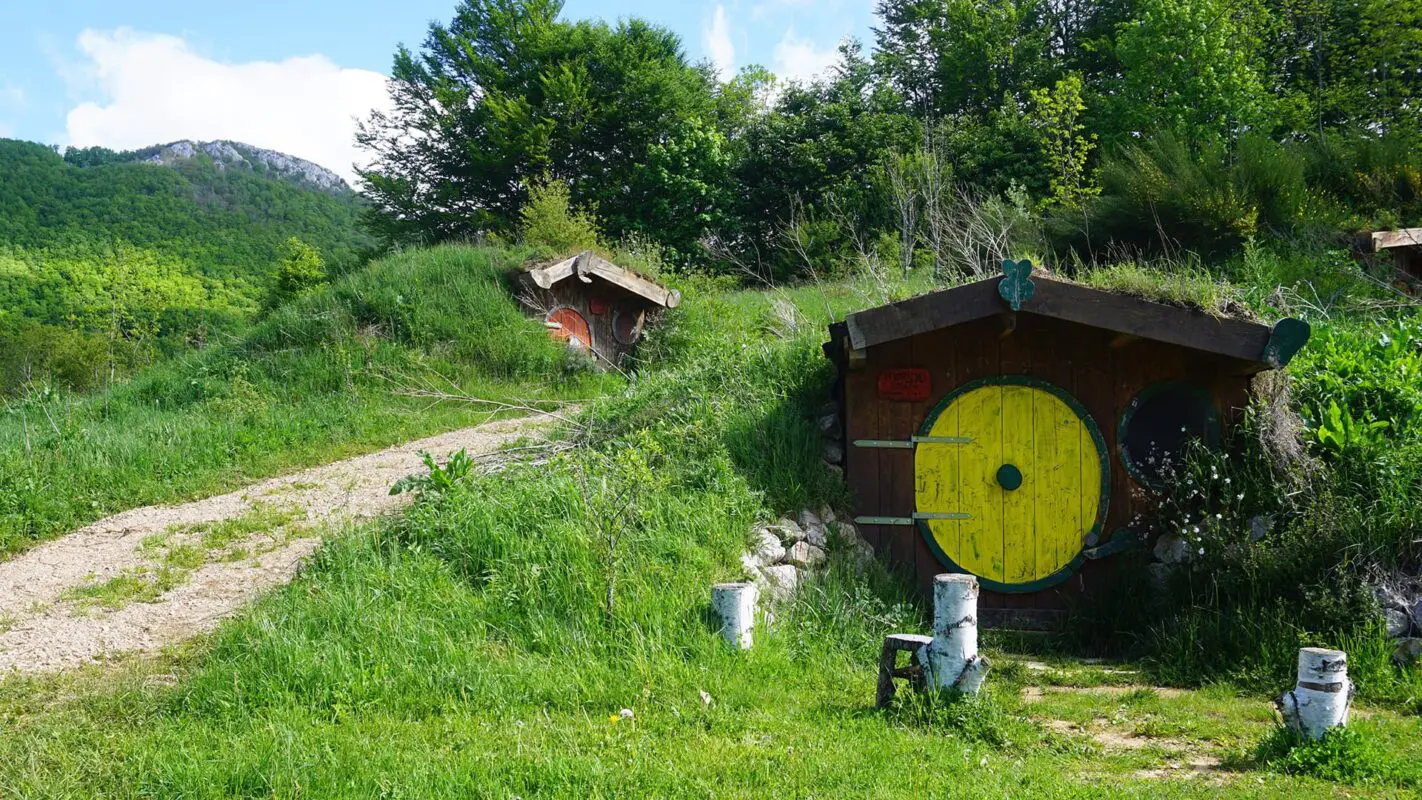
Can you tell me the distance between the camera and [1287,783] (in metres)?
4.33

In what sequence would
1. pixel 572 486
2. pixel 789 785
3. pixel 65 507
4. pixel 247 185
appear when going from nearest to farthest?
pixel 789 785 < pixel 572 486 < pixel 65 507 < pixel 247 185

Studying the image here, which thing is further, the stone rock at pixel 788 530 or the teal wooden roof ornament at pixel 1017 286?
the stone rock at pixel 788 530

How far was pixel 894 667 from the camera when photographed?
5172mm

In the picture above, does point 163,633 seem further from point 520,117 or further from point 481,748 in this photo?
point 520,117

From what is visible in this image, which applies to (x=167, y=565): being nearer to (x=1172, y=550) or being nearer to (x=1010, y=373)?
(x=1010, y=373)

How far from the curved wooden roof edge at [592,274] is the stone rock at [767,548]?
907cm

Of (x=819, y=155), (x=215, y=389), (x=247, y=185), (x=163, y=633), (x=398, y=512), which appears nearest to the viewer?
(x=163, y=633)

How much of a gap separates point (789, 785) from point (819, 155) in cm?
2376

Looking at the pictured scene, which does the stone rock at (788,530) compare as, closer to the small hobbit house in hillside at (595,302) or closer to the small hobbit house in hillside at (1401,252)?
the small hobbit house in hillside at (595,302)

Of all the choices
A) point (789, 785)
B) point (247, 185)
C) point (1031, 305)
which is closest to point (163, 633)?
point (789, 785)

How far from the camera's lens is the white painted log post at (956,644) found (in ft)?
16.5

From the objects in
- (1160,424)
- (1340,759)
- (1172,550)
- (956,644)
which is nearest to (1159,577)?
(1172,550)

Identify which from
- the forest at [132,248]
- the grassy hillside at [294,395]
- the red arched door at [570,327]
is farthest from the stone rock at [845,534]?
the forest at [132,248]

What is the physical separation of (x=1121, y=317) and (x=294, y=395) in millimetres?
10316
